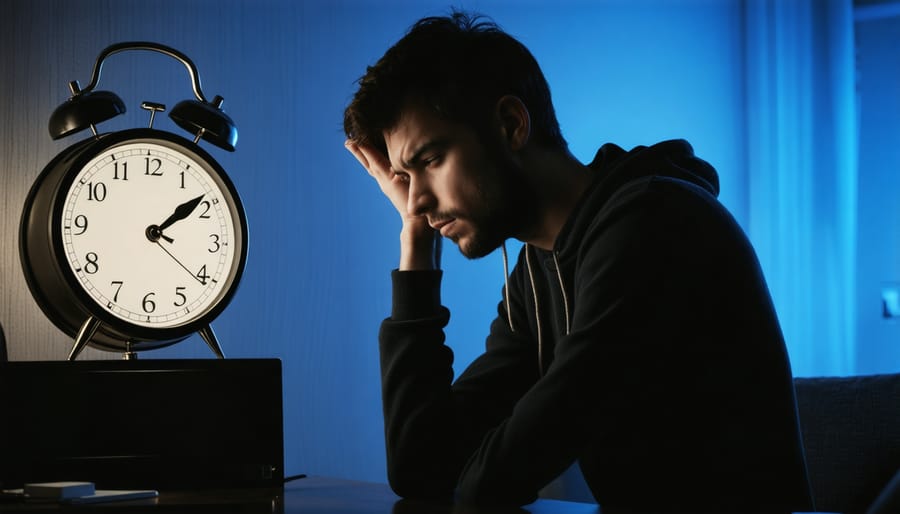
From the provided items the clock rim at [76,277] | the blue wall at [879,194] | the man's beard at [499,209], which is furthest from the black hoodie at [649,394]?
the blue wall at [879,194]

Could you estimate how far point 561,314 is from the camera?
139cm

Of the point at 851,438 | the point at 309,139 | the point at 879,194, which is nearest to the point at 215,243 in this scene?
the point at 851,438

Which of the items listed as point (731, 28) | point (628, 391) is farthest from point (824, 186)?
point (628, 391)

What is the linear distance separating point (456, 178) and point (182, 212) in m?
0.38

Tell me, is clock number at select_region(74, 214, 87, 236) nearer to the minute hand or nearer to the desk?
the minute hand

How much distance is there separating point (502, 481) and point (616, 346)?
19cm

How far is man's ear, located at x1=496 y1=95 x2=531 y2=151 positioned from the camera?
1.47m

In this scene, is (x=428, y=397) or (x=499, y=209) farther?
(x=499, y=209)

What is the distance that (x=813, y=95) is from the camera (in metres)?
Answer: 2.79

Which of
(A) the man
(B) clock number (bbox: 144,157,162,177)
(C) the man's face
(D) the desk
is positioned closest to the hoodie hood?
(A) the man

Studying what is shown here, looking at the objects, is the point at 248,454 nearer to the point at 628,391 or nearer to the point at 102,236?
the point at 102,236

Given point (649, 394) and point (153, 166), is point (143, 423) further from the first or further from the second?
point (649, 394)

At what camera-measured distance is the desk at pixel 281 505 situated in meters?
0.96

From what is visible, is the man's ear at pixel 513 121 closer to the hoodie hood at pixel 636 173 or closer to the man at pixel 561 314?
the man at pixel 561 314
